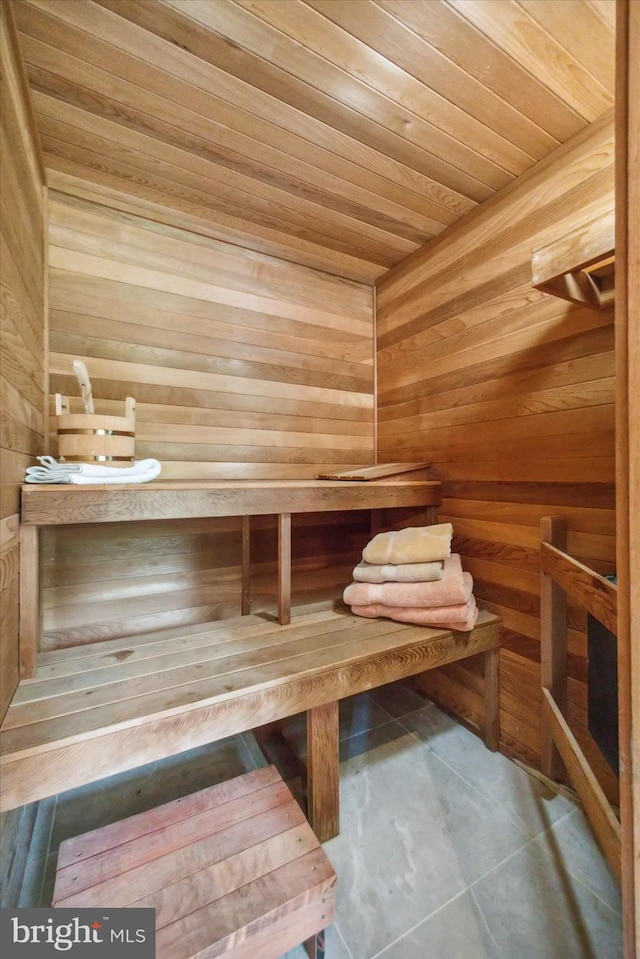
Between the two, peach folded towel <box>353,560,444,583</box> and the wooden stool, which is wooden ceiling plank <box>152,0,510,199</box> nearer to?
peach folded towel <box>353,560,444,583</box>

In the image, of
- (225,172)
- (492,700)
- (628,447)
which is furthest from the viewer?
(492,700)

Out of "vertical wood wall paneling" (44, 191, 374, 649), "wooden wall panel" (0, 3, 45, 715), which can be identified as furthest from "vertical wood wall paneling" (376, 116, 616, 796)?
"wooden wall panel" (0, 3, 45, 715)

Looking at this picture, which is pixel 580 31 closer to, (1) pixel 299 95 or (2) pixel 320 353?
(1) pixel 299 95

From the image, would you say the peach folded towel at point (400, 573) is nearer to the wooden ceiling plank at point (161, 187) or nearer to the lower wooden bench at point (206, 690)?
the lower wooden bench at point (206, 690)

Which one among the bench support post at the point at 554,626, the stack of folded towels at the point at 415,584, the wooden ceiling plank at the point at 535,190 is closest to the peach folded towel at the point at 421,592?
the stack of folded towels at the point at 415,584

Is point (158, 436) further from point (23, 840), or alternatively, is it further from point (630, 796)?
point (630, 796)

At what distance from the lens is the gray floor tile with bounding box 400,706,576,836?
124cm

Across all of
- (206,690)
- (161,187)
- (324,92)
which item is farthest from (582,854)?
(161,187)

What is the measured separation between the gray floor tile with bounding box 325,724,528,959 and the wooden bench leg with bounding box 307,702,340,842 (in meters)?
0.07

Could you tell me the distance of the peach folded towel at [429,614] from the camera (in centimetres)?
134

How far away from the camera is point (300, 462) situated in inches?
75.9

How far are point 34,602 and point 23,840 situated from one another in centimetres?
70

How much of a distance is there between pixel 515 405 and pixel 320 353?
3.31ft

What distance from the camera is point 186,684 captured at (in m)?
1.02
